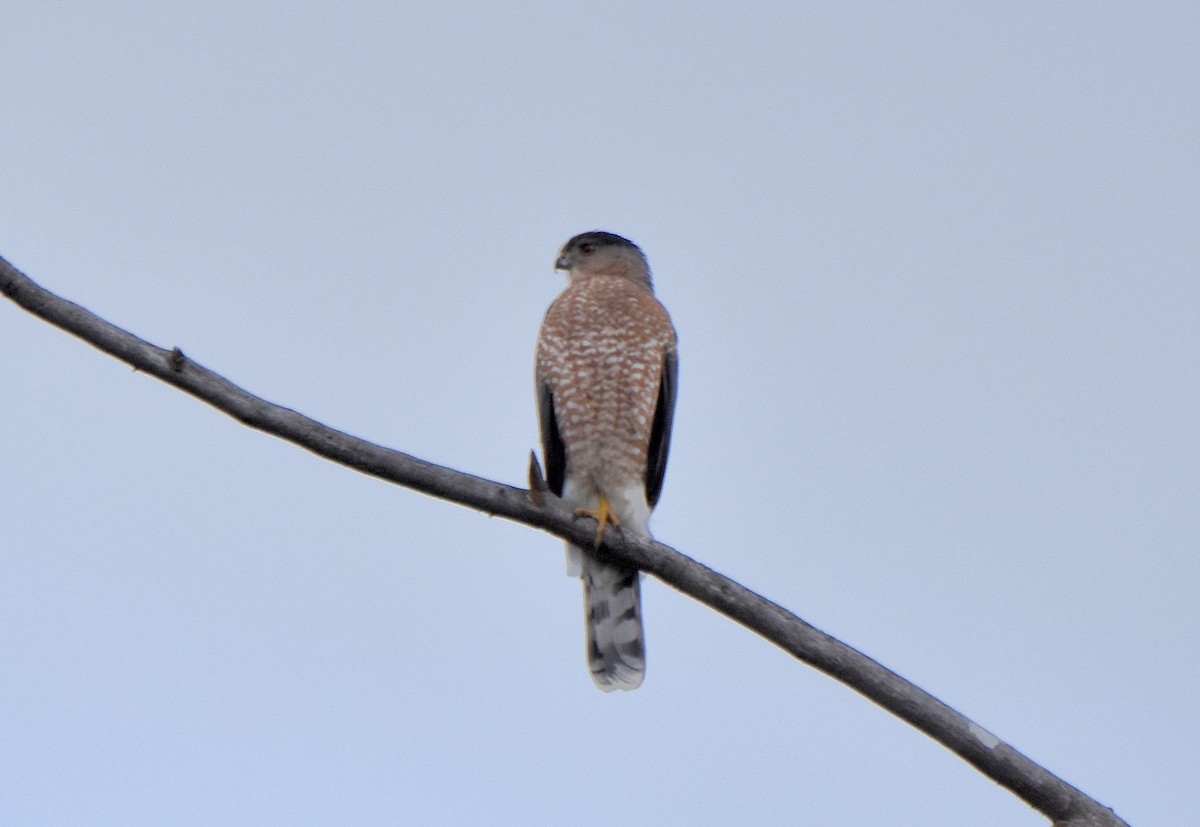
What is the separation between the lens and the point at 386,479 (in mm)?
3619

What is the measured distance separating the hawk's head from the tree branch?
3.64m

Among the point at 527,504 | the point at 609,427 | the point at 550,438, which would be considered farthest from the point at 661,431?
the point at 527,504

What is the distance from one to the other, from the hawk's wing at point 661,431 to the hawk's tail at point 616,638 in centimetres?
64

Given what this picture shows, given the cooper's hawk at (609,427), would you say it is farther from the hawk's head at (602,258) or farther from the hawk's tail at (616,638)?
the hawk's head at (602,258)

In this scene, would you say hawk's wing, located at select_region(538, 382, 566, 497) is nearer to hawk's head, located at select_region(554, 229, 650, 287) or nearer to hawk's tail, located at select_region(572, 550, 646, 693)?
hawk's tail, located at select_region(572, 550, 646, 693)

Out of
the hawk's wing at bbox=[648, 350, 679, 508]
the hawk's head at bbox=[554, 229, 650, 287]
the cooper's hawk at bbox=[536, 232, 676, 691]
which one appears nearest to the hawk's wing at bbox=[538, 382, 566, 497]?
the cooper's hawk at bbox=[536, 232, 676, 691]

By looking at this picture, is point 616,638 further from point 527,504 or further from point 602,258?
point 602,258

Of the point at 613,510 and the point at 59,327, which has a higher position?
the point at 613,510

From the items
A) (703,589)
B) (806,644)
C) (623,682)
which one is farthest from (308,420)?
(623,682)

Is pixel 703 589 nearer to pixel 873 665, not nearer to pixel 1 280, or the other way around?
pixel 873 665

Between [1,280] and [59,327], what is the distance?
0.59 feet

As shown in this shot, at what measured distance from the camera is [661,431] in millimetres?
6461

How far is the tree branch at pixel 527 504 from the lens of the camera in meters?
3.44

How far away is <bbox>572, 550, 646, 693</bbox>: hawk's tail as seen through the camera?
5.87 m
